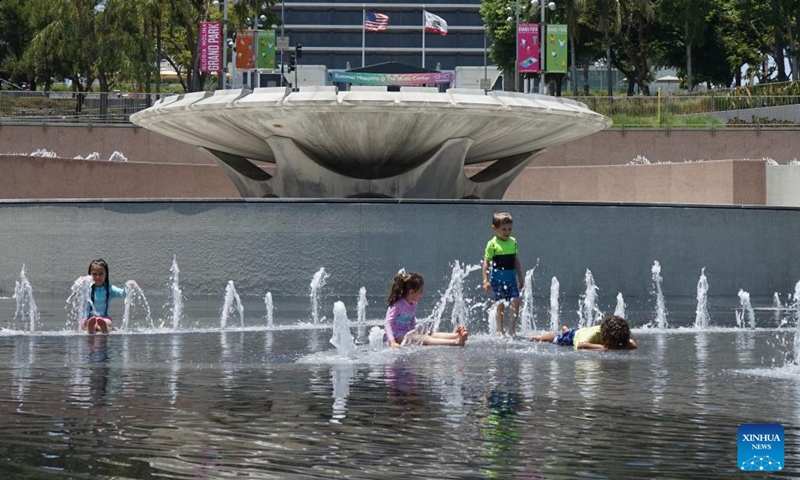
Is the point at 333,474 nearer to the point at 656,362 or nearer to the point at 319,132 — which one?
the point at 656,362

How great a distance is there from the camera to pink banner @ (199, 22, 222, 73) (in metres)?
46.8

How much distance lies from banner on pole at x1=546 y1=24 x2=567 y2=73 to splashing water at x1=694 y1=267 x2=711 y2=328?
1056 inches

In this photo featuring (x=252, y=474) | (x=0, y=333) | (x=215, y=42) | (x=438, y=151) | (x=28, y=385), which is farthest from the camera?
(x=215, y=42)

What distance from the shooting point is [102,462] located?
580 cm

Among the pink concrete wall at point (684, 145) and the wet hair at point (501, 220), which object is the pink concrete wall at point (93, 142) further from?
the wet hair at point (501, 220)

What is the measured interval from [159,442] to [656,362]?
205 inches

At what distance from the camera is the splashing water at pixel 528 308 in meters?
15.2

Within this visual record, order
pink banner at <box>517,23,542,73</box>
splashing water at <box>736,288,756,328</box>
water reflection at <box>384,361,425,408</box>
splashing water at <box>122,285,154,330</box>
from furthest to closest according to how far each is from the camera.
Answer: pink banner at <box>517,23,542,73</box> → splashing water at <box>736,288,756,328</box> → splashing water at <box>122,285,154,330</box> → water reflection at <box>384,361,425,408</box>

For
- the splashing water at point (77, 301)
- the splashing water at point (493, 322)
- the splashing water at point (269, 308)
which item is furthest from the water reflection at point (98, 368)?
the splashing water at point (493, 322)

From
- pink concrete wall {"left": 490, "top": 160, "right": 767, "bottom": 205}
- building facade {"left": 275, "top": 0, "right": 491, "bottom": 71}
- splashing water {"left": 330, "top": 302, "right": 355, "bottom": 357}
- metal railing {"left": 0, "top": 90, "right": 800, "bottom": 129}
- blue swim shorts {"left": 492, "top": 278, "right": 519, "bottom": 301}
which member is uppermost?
building facade {"left": 275, "top": 0, "right": 491, "bottom": 71}

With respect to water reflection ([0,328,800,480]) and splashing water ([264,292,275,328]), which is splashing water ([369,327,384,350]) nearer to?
water reflection ([0,328,800,480])

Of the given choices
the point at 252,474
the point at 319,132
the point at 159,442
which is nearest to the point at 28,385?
the point at 159,442

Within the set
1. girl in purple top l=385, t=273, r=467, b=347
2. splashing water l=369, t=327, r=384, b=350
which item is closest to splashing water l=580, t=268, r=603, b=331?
girl in purple top l=385, t=273, r=467, b=347

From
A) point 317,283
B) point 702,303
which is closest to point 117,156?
point 317,283
